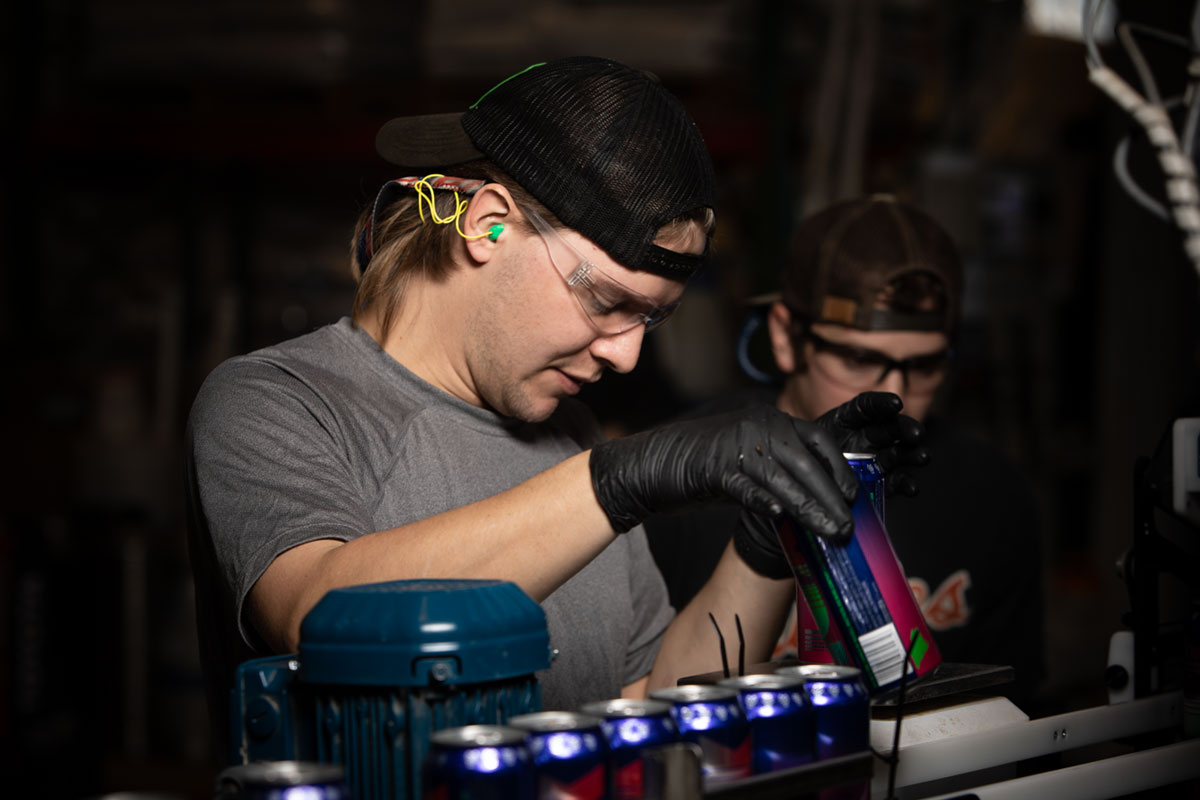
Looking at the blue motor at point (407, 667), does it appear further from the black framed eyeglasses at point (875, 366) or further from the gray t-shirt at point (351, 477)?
the black framed eyeglasses at point (875, 366)

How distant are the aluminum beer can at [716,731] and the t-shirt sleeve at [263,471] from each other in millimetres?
514

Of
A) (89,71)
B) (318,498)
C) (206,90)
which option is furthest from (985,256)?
(318,498)

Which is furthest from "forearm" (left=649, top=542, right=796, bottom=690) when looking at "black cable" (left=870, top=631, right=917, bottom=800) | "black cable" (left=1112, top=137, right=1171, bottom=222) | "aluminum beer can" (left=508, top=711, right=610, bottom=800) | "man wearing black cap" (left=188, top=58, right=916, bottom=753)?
"black cable" (left=1112, top=137, right=1171, bottom=222)

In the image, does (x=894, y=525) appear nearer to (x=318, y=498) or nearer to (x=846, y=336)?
(x=846, y=336)

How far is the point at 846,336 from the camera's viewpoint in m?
2.49

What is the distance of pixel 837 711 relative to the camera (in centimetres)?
115

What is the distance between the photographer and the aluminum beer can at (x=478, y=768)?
89 cm

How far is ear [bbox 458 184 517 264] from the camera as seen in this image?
1.60 m

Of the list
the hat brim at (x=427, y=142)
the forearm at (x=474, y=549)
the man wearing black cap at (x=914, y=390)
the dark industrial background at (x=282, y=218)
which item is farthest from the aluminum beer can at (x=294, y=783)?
the dark industrial background at (x=282, y=218)

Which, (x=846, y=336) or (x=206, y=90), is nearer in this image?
(x=846, y=336)

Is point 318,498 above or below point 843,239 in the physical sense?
below

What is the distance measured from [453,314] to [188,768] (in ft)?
9.39

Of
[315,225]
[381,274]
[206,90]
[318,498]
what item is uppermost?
[206,90]

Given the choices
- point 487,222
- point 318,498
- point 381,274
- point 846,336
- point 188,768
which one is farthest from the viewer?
point 188,768
